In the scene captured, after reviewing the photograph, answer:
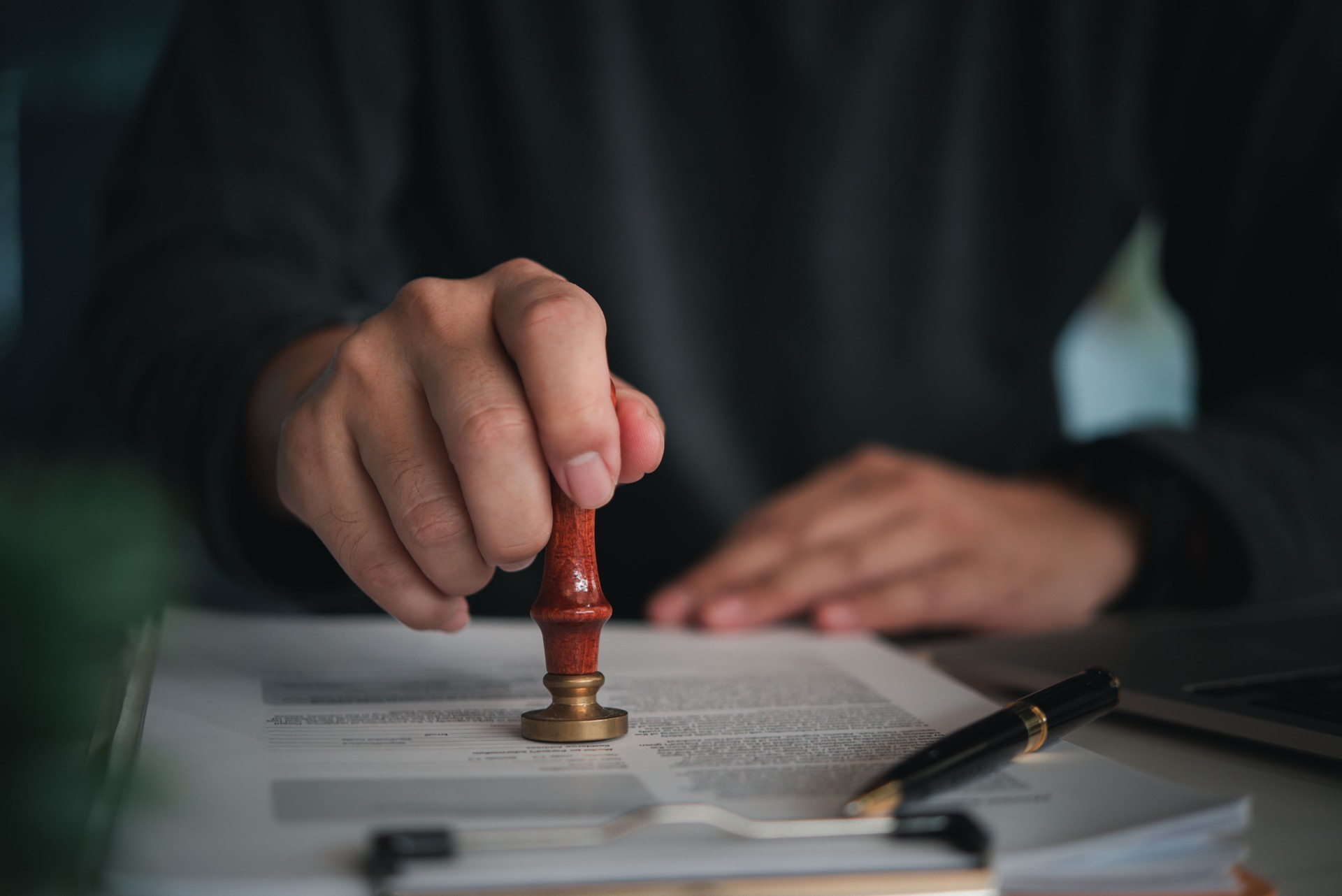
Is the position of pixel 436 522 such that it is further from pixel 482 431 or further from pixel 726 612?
pixel 726 612

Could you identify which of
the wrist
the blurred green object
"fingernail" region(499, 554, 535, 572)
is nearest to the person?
the wrist

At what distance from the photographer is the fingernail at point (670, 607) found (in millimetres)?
692

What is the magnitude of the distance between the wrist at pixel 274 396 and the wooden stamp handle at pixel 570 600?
230 mm

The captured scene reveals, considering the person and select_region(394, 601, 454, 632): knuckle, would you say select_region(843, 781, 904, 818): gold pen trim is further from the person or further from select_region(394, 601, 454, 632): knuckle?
the person

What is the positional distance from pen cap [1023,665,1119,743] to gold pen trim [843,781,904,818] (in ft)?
0.33

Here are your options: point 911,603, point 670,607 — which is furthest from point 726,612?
point 911,603

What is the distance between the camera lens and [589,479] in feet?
1.21

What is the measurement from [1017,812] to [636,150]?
858 mm

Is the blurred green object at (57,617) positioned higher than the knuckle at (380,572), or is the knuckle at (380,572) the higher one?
the knuckle at (380,572)

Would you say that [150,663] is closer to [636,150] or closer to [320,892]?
[320,892]

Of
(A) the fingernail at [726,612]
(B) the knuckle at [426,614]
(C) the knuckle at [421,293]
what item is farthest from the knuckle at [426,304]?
(A) the fingernail at [726,612]

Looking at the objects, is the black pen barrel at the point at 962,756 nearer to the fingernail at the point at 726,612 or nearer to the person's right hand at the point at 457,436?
the person's right hand at the point at 457,436

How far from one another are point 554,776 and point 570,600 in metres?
0.08

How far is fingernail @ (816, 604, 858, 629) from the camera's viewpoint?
26.9 inches
